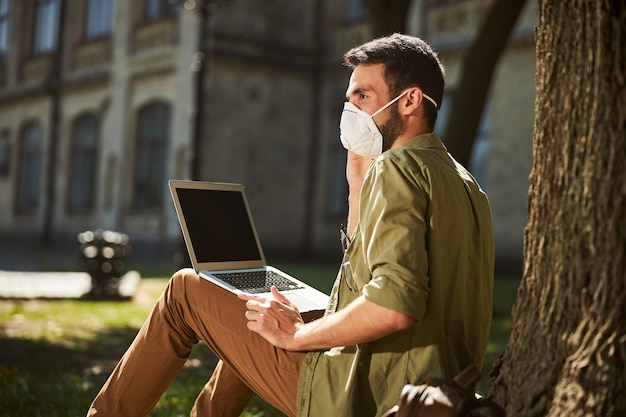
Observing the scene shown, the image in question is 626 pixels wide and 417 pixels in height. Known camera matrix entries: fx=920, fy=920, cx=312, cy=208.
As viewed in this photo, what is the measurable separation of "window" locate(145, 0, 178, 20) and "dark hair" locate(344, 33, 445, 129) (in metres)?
20.8

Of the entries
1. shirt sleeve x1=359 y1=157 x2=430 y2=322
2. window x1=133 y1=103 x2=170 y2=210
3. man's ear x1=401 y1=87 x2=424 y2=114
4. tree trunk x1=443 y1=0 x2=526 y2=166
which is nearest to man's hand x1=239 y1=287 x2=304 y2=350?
shirt sleeve x1=359 y1=157 x2=430 y2=322

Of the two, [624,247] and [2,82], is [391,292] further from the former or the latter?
[2,82]

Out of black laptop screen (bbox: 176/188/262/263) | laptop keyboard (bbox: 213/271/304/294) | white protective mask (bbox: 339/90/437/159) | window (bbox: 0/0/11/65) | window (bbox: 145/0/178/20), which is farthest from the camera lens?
window (bbox: 0/0/11/65)

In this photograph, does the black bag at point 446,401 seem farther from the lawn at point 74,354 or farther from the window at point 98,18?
the window at point 98,18

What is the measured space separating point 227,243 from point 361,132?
787 millimetres

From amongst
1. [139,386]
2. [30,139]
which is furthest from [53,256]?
[139,386]

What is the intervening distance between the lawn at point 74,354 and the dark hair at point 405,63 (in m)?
2.61

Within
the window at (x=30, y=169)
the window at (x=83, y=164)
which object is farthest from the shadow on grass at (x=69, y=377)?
the window at (x=30, y=169)

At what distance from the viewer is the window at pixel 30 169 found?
28.9m

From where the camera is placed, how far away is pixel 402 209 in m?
2.58

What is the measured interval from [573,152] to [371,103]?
0.73 metres

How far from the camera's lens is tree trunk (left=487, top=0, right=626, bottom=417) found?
2.43 meters

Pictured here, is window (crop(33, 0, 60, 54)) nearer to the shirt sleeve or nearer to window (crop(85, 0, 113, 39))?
window (crop(85, 0, 113, 39))

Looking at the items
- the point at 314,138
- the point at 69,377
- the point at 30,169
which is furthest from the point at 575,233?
the point at 30,169
